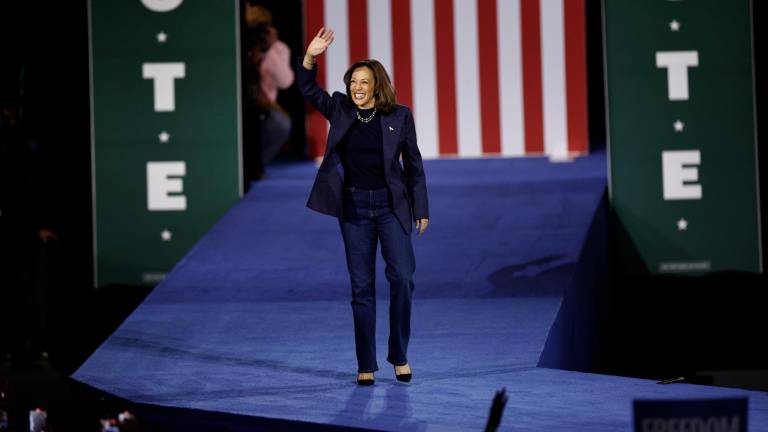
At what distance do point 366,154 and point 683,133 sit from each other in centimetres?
361

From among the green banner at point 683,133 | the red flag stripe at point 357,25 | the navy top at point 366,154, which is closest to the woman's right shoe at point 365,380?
the navy top at point 366,154

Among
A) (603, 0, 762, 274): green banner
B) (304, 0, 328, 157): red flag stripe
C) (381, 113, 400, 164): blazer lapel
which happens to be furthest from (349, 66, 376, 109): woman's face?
(304, 0, 328, 157): red flag stripe

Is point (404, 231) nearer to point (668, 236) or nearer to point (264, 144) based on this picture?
point (668, 236)

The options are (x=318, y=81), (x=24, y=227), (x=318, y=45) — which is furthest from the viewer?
(x=318, y=81)

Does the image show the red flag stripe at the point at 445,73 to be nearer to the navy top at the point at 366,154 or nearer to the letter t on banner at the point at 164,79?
the letter t on banner at the point at 164,79

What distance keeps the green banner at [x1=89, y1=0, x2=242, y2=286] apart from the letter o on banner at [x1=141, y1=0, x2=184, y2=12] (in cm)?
4

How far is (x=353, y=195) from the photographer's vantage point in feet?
15.2

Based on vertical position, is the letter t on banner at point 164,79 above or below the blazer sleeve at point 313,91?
above

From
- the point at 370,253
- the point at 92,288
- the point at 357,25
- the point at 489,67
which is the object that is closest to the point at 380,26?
the point at 357,25

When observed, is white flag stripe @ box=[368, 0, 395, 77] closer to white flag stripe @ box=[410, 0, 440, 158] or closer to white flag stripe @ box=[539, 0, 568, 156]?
white flag stripe @ box=[410, 0, 440, 158]

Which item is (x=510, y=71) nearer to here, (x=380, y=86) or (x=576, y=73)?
(x=576, y=73)

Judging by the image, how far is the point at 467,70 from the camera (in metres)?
9.08

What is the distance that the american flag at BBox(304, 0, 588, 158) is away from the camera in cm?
899

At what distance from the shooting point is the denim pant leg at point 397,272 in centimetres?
462
